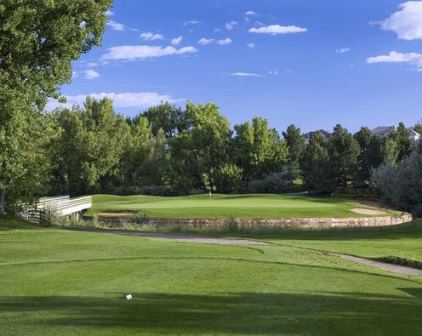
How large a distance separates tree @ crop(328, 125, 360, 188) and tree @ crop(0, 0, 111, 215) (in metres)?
55.1

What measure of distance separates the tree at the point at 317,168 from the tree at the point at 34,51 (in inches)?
2101

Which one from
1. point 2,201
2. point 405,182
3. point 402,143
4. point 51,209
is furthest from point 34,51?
point 402,143

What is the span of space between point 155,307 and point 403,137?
75.8 m

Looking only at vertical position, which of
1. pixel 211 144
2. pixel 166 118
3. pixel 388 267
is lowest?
pixel 388 267

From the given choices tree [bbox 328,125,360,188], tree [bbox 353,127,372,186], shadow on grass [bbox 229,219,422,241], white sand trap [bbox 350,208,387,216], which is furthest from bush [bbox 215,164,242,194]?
shadow on grass [bbox 229,219,422,241]

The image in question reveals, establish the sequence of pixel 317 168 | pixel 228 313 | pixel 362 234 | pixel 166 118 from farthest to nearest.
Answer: pixel 166 118, pixel 317 168, pixel 362 234, pixel 228 313

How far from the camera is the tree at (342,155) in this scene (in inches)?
2918

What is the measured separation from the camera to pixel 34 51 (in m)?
22.1

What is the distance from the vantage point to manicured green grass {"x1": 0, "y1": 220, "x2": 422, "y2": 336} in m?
8.02

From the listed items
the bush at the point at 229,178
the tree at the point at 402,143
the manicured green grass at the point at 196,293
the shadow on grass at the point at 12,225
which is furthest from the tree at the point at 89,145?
the manicured green grass at the point at 196,293

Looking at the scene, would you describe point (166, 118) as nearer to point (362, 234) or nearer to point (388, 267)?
point (362, 234)

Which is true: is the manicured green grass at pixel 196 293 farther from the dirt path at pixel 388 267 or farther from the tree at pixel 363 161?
the tree at pixel 363 161

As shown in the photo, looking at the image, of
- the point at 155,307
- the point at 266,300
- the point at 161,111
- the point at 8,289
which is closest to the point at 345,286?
the point at 266,300

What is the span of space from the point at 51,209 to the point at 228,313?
33.6 meters
